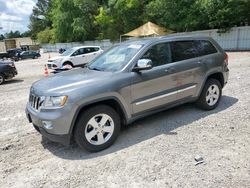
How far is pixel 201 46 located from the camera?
5578 mm

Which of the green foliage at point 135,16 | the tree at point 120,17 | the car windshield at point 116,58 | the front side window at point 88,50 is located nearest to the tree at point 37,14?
the green foliage at point 135,16

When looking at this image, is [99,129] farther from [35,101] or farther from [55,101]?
[35,101]

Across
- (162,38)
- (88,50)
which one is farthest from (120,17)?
(162,38)

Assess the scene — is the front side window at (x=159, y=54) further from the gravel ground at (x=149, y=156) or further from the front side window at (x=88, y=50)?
the front side window at (x=88, y=50)

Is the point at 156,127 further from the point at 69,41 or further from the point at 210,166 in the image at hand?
the point at 69,41

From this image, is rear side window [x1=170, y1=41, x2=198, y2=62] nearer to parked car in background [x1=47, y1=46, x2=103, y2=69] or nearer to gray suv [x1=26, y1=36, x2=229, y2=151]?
gray suv [x1=26, y1=36, x2=229, y2=151]

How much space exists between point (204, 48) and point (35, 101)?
3.77 metres

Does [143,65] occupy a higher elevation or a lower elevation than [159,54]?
lower

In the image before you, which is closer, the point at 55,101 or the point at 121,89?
the point at 55,101

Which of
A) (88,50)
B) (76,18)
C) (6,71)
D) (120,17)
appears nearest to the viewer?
(6,71)

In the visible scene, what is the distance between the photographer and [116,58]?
15.8ft

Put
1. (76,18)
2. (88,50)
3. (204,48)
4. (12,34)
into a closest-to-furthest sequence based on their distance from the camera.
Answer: (204,48)
(88,50)
(76,18)
(12,34)

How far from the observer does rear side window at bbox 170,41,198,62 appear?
16.5ft

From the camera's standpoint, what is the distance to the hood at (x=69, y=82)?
12.8 ft
